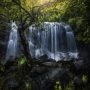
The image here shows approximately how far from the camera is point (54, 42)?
67.3 ft

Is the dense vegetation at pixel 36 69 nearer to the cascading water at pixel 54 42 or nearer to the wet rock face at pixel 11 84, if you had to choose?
the wet rock face at pixel 11 84

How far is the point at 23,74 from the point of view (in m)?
13.7

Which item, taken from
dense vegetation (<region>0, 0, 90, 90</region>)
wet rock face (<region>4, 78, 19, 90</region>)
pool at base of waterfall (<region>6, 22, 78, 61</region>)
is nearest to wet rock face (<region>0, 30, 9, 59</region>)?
pool at base of waterfall (<region>6, 22, 78, 61</region>)

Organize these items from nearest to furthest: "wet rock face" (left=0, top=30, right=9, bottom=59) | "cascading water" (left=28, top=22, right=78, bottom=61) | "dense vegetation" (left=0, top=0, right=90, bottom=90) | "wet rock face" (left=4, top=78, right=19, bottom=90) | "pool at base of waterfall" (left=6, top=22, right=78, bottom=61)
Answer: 1. "dense vegetation" (left=0, top=0, right=90, bottom=90)
2. "wet rock face" (left=4, top=78, right=19, bottom=90)
3. "wet rock face" (left=0, top=30, right=9, bottom=59)
4. "pool at base of waterfall" (left=6, top=22, right=78, bottom=61)
5. "cascading water" (left=28, top=22, right=78, bottom=61)

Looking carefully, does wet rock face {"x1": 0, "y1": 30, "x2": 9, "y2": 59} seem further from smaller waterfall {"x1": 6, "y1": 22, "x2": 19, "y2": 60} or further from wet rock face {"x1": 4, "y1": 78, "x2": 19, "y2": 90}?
wet rock face {"x1": 4, "y1": 78, "x2": 19, "y2": 90}

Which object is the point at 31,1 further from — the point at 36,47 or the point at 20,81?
the point at 36,47

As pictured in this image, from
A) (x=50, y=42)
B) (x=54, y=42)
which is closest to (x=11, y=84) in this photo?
(x=50, y=42)

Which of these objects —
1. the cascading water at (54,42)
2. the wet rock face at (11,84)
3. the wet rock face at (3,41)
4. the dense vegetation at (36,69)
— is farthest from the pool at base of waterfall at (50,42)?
the wet rock face at (11,84)

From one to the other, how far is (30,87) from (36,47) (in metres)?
8.26

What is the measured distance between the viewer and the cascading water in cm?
2006

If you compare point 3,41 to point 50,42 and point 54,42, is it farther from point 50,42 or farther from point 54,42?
point 54,42

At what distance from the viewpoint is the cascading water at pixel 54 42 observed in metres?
20.1

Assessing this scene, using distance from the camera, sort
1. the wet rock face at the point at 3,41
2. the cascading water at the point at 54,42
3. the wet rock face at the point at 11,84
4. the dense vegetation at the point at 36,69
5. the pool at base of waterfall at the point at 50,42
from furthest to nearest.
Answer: the cascading water at the point at 54,42, the pool at base of waterfall at the point at 50,42, the wet rock face at the point at 3,41, the wet rock face at the point at 11,84, the dense vegetation at the point at 36,69

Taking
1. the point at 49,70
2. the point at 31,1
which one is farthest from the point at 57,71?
the point at 31,1
